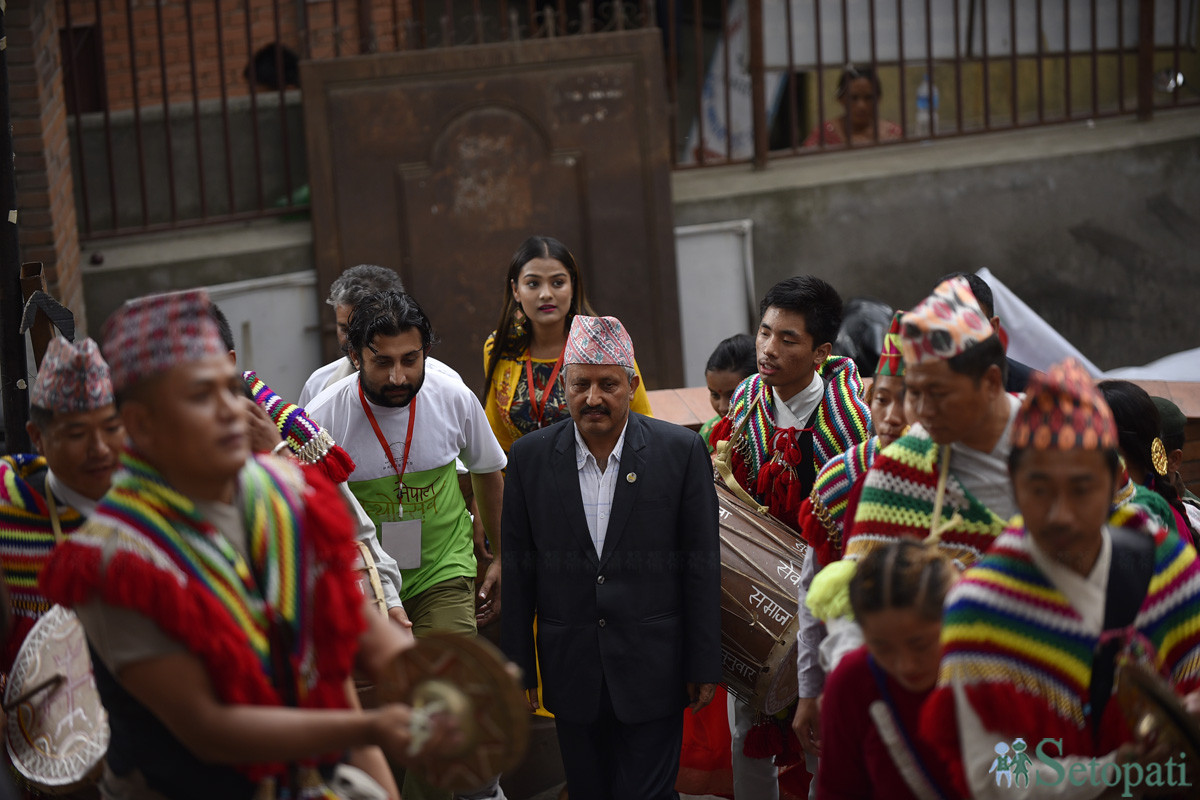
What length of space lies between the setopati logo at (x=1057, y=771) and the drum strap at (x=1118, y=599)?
0.08 metres

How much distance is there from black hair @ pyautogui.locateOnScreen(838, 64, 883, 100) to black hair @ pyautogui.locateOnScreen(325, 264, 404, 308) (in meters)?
4.27

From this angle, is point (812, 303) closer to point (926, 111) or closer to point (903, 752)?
point (903, 752)

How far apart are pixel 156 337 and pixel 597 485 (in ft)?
6.18

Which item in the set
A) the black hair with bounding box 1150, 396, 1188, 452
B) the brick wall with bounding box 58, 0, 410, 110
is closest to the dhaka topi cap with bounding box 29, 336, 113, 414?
the black hair with bounding box 1150, 396, 1188, 452

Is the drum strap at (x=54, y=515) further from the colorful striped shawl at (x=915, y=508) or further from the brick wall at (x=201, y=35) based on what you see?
the brick wall at (x=201, y=35)

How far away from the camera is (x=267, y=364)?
25.2 ft

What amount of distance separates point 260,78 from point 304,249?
2198 mm

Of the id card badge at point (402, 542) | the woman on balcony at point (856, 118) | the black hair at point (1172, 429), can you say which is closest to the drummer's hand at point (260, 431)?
the id card badge at point (402, 542)

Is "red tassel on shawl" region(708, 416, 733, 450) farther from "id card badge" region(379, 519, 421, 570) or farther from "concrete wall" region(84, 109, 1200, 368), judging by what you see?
"concrete wall" region(84, 109, 1200, 368)

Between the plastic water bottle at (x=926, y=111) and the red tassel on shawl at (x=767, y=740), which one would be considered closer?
the red tassel on shawl at (x=767, y=740)

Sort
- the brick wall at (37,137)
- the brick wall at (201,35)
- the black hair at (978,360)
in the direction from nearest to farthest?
1. the black hair at (978,360)
2. the brick wall at (37,137)
3. the brick wall at (201,35)

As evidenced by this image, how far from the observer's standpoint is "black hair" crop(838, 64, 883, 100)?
826 centimetres

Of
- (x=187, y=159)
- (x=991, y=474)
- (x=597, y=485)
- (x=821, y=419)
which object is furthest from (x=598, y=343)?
(x=187, y=159)

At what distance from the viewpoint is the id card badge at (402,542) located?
4.23 meters
